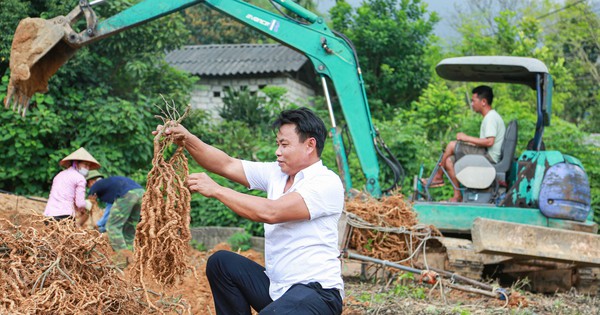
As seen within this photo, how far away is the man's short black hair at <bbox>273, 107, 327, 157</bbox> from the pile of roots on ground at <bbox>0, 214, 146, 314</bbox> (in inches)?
55.0

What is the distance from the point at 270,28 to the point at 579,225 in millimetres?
4423

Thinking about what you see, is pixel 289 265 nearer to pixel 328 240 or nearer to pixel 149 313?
pixel 328 240

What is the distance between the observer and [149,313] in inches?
173

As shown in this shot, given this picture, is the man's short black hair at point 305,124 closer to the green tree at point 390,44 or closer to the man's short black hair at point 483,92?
Answer: the man's short black hair at point 483,92

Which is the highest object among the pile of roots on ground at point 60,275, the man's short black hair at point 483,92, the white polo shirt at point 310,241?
the man's short black hair at point 483,92

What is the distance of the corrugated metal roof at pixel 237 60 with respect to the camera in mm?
21734

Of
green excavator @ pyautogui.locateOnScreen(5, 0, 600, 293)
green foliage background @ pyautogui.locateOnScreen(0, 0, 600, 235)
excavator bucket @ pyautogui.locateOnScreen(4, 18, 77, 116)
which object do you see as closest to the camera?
green excavator @ pyautogui.locateOnScreen(5, 0, 600, 293)

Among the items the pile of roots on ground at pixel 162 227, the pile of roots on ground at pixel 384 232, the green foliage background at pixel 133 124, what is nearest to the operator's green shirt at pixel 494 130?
the pile of roots on ground at pixel 384 232

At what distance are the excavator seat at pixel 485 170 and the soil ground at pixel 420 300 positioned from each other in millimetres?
1392

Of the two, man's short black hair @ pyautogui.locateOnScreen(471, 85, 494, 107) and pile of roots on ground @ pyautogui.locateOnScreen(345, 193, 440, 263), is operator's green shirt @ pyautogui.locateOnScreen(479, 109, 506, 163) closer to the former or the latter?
man's short black hair @ pyautogui.locateOnScreen(471, 85, 494, 107)

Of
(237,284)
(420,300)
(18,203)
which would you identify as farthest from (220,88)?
(237,284)

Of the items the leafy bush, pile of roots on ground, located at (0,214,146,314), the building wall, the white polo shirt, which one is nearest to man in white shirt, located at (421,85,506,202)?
the leafy bush

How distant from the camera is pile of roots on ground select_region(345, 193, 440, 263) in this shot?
24.9 ft

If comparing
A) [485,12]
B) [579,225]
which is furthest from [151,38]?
[485,12]
